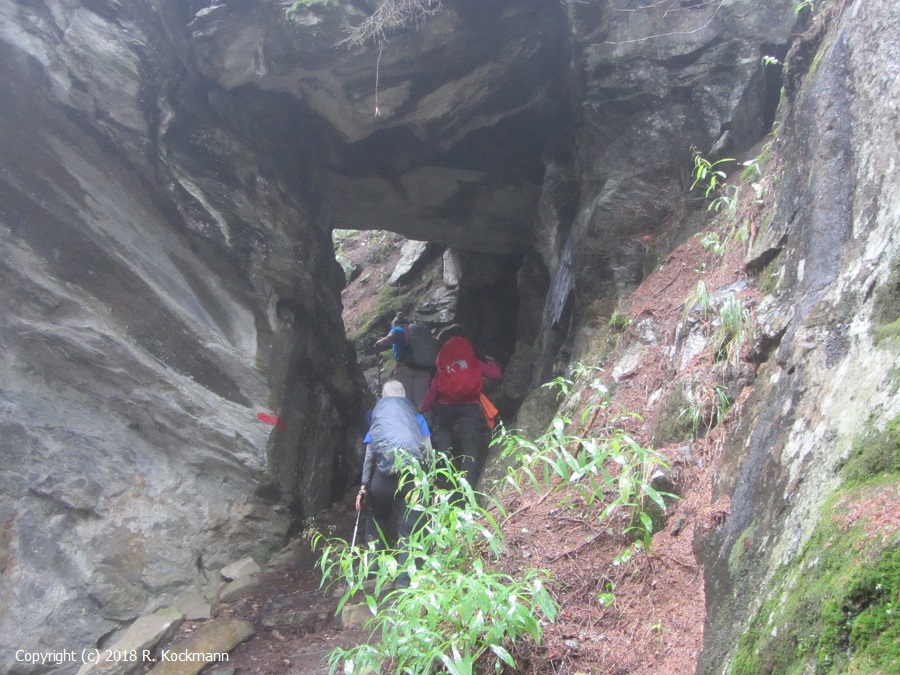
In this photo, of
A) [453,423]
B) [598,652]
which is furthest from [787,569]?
[453,423]

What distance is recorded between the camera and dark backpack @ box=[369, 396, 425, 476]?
202 inches

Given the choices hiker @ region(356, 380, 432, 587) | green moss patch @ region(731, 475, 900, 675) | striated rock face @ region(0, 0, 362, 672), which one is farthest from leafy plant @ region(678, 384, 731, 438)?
striated rock face @ region(0, 0, 362, 672)

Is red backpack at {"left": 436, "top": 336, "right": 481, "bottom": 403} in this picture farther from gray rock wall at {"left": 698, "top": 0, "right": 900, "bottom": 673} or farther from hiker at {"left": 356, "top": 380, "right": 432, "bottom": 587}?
gray rock wall at {"left": 698, "top": 0, "right": 900, "bottom": 673}

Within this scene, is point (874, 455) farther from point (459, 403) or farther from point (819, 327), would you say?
point (459, 403)

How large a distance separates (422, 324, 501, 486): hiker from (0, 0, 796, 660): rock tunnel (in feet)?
3.60

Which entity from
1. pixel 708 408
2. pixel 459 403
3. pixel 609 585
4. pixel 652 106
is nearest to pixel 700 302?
pixel 708 408

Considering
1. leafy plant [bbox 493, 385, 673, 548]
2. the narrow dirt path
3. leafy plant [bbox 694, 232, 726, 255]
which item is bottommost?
the narrow dirt path

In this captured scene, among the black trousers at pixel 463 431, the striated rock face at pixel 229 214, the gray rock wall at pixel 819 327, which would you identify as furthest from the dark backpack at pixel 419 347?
the gray rock wall at pixel 819 327

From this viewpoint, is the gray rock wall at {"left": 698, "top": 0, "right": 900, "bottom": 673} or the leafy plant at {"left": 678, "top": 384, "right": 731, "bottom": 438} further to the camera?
the leafy plant at {"left": 678, "top": 384, "right": 731, "bottom": 438}

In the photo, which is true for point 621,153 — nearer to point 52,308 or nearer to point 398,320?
point 398,320

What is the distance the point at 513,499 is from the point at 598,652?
1.80 metres

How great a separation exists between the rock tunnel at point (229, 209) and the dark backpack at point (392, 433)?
1.95m

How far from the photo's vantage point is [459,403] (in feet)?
24.0

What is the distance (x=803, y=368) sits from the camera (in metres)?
2.76
